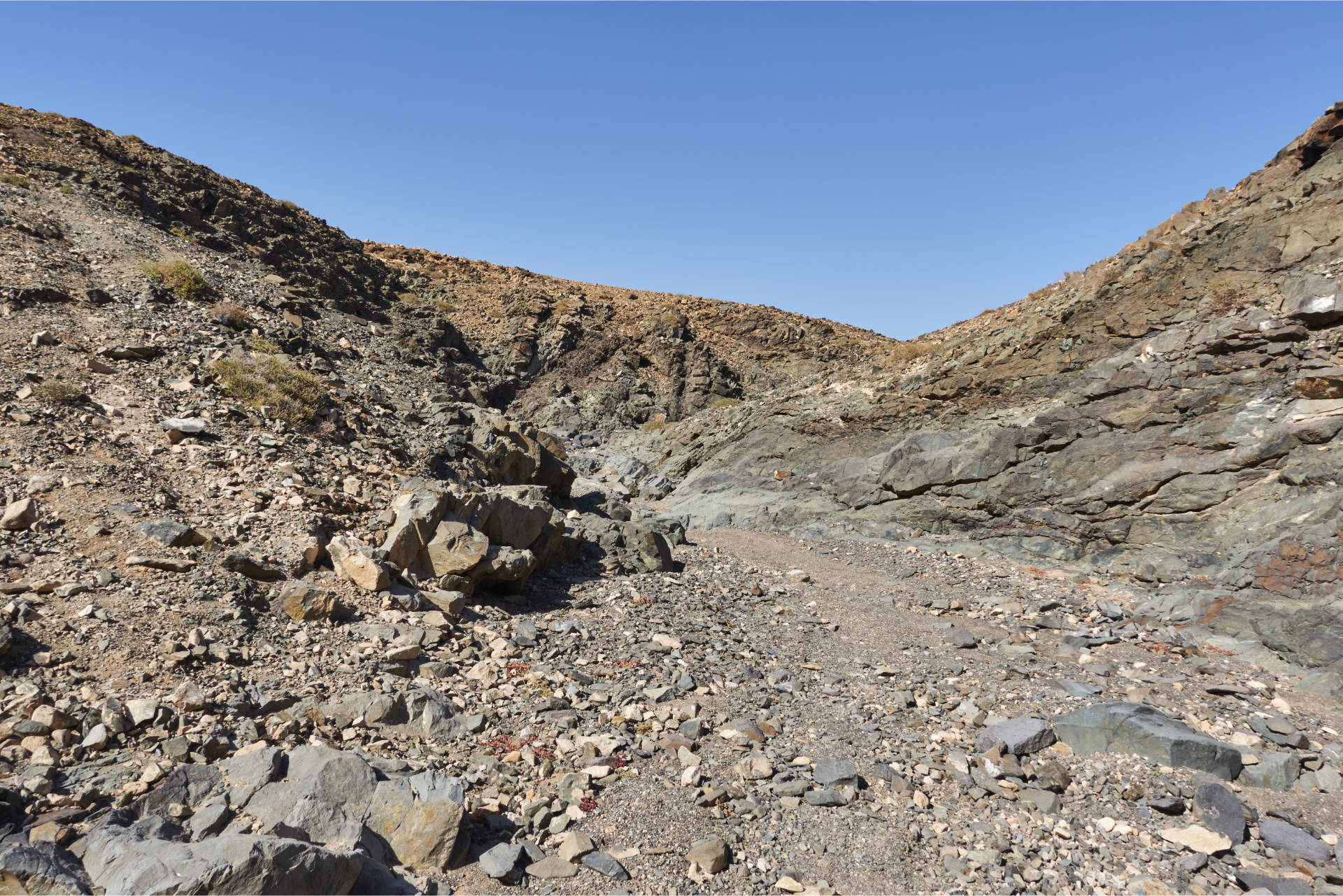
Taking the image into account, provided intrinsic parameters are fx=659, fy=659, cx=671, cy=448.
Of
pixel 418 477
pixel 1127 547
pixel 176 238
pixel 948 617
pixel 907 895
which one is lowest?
pixel 907 895

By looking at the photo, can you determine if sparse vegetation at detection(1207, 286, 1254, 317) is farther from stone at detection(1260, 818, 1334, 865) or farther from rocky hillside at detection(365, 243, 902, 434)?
rocky hillside at detection(365, 243, 902, 434)

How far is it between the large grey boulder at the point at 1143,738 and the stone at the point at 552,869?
5.38 meters

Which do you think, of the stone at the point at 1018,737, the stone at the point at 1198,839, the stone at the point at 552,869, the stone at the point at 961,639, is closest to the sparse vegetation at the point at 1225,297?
the stone at the point at 961,639

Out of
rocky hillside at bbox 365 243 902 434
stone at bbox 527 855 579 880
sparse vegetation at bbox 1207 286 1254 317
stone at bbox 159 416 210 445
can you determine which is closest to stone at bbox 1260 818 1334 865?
stone at bbox 527 855 579 880

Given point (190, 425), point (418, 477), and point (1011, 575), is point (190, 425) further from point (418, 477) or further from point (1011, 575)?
point (1011, 575)

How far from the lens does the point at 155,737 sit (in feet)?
17.8

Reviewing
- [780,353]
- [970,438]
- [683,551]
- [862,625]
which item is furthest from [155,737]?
[780,353]

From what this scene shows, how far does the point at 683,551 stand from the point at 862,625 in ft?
16.4

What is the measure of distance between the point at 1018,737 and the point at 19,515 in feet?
36.6

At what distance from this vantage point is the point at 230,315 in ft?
48.4

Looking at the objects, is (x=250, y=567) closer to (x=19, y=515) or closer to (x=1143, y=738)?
(x=19, y=515)

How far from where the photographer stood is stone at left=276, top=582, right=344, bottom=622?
7.65m

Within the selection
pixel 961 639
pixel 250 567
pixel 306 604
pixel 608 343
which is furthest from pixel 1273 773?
pixel 608 343

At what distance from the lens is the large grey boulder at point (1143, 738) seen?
643cm
